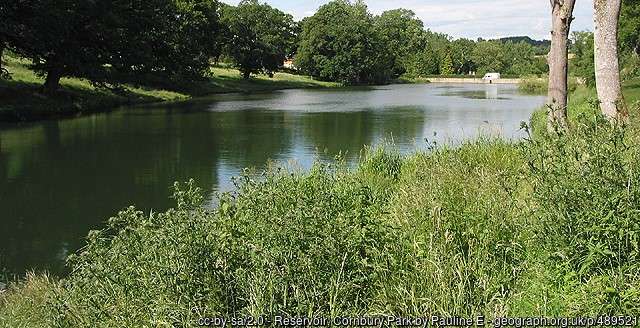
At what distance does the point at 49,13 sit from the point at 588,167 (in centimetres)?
3047

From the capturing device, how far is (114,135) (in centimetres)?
2447

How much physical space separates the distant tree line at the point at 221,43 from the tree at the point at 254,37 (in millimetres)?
128

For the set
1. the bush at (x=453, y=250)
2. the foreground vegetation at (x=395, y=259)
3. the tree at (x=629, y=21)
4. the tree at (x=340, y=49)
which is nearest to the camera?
the foreground vegetation at (x=395, y=259)

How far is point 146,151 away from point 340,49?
71261 millimetres

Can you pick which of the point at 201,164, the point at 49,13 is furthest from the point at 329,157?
the point at 49,13

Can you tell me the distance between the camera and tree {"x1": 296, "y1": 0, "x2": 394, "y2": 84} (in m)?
88.8

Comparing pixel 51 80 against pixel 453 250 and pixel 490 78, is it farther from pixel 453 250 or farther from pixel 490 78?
pixel 490 78

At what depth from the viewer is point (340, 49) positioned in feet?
295

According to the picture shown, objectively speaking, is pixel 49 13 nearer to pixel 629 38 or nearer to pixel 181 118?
pixel 181 118

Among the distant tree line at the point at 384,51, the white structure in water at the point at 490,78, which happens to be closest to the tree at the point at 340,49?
the distant tree line at the point at 384,51

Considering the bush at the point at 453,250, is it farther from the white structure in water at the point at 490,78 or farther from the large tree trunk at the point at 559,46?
the white structure in water at the point at 490,78

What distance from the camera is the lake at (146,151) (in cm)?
1140

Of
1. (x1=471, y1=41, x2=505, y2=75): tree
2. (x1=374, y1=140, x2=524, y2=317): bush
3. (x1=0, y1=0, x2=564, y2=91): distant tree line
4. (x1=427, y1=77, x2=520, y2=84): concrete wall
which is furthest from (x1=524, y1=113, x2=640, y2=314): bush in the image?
(x1=471, y1=41, x2=505, y2=75): tree

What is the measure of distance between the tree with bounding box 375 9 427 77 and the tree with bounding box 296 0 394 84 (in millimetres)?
7954
